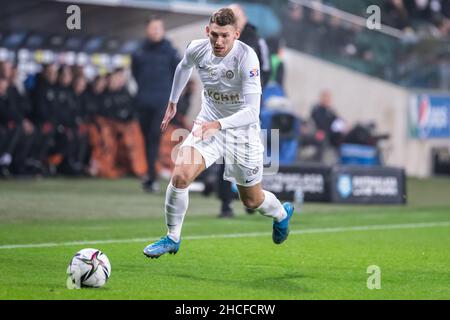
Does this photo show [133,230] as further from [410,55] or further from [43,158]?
[410,55]

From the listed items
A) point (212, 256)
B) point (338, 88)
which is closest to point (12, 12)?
point (338, 88)

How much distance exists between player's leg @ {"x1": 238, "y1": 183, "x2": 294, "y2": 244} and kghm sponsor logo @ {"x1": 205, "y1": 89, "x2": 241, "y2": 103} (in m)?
0.79

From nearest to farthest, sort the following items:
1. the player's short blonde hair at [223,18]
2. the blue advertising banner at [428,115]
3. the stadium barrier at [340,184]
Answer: the player's short blonde hair at [223,18], the stadium barrier at [340,184], the blue advertising banner at [428,115]

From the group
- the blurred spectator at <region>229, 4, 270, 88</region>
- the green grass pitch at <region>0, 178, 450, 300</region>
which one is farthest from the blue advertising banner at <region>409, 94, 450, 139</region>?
the blurred spectator at <region>229, 4, 270, 88</region>

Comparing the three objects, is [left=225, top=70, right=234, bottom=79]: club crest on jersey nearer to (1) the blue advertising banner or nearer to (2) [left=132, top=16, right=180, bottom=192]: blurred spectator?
(2) [left=132, top=16, right=180, bottom=192]: blurred spectator

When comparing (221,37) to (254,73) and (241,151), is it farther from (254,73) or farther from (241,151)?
(241,151)

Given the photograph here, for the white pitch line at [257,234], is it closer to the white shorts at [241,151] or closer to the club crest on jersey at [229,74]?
the white shorts at [241,151]

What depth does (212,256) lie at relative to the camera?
31.0 ft

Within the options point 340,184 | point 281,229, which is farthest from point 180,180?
point 340,184

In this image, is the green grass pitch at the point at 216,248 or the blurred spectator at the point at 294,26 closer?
the green grass pitch at the point at 216,248

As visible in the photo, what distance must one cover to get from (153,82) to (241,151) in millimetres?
7844

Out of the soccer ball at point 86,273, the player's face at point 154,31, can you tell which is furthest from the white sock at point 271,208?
the player's face at point 154,31

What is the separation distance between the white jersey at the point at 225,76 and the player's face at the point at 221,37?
0.13 meters

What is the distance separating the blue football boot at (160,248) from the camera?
8.45 m
